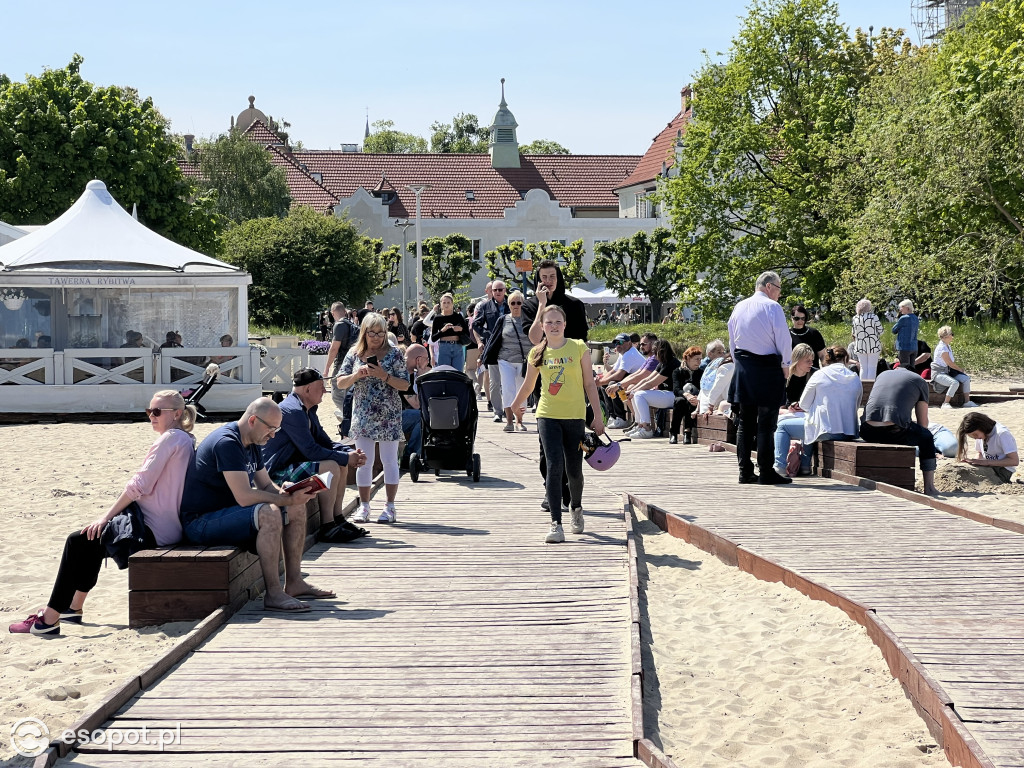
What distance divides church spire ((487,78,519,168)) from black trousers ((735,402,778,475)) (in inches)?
2697

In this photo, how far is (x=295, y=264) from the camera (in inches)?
1998

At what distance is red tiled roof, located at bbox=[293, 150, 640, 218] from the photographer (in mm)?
75438

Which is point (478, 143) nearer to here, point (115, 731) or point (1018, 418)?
point (1018, 418)

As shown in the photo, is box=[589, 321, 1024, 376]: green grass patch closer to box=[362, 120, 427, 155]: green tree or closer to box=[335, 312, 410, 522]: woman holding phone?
box=[335, 312, 410, 522]: woman holding phone

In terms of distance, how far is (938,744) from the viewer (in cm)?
522

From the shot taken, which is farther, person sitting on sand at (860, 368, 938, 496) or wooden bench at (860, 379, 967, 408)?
wooden bench at (860, 379, 967, 408)

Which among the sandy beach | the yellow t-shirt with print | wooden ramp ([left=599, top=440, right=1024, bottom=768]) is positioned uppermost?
the yellow t-shirt with print

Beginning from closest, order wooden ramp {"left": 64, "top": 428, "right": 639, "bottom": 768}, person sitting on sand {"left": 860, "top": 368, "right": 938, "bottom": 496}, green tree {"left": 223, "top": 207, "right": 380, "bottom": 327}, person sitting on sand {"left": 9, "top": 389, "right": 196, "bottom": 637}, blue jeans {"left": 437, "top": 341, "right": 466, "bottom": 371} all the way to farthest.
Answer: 1. wooden ramp {"left": 64, "top": 428, "right": 639, "bottom": 768}
2. person sitting on sand {"left": 9, "top": 389, "right": 196, "bottom": 637}
3. person sitting on sand {"left": 860, "top": 368, "right": 938, "bottom": 496}
4. blue jeans {"left": 437, "top": 341, "right": 466, "bottom": 371}
5. green tree {"left": 223, "top": 207, "right": 380, "bottom": 327}

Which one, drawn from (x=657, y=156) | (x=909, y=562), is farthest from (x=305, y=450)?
(x=657, y=156)

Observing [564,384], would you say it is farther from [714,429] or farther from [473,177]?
[473,177]

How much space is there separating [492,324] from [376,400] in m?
8.24

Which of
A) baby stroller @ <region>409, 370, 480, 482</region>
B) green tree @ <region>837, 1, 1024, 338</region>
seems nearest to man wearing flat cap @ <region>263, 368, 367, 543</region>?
baby stroller @ <region>409, 370, 480, 482</region>

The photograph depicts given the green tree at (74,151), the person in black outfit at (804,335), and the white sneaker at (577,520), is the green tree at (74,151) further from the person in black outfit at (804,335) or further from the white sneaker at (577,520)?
the white sneaker at (577,520)
